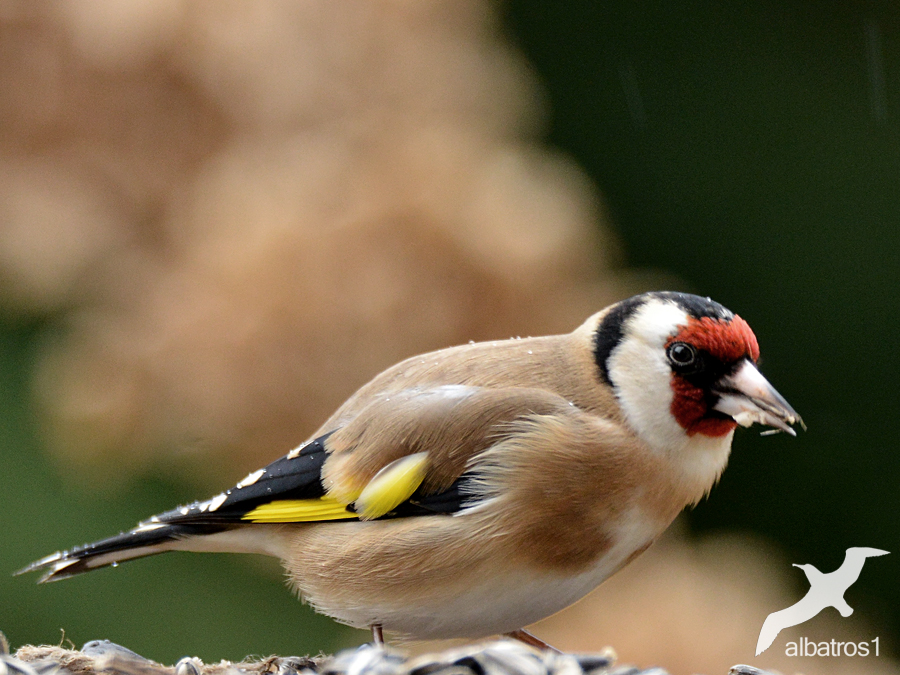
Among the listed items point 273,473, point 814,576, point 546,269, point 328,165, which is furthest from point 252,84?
point 814,576

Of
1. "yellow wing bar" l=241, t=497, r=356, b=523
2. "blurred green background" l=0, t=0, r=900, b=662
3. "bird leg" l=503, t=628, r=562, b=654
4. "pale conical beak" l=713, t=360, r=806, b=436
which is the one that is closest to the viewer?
"pale conical beak" l=713, t=360, r=806, b=436

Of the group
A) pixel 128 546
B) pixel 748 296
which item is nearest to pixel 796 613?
pixel 128 546

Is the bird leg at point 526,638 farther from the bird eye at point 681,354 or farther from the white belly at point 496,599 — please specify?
the bird eye at point 681,354

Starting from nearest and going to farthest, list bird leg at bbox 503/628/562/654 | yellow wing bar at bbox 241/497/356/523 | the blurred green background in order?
yellow wing bar at bbox 241/497/356/523 → bird leg at bbox 503/628/562/654 → the blurred green background

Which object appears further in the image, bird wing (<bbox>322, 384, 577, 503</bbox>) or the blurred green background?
the blurred green background

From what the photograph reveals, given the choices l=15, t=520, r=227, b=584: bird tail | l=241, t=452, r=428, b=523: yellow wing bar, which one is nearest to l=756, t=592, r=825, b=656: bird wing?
l=241, t=452, r=428, b=523: yellow wing bar

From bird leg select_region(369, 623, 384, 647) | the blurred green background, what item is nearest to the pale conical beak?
bird leg select_region(369, 623, 384, 647)

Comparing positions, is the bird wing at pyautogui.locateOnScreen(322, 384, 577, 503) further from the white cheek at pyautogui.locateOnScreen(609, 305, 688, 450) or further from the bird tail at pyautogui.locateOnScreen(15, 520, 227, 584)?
the bird tail at pyautogui.locateOnScreen(15, 520, 227, 584)

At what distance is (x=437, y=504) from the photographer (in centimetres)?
117

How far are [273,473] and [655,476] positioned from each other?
0.50 meters

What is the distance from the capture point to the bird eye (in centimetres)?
117

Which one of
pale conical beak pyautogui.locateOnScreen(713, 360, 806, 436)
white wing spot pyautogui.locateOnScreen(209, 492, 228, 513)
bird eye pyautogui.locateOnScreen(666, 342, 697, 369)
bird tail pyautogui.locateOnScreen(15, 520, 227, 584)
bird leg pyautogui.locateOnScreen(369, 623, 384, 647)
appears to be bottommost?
bird leg pyautogui.locateOnScreen(369, 623, 384, 647)

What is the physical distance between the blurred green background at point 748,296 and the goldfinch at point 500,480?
35.9 inches

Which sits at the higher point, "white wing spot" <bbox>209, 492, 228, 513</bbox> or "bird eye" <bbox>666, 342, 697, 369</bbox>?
"bird eye" <bbox>666, 342, 697, 369</bbox>
